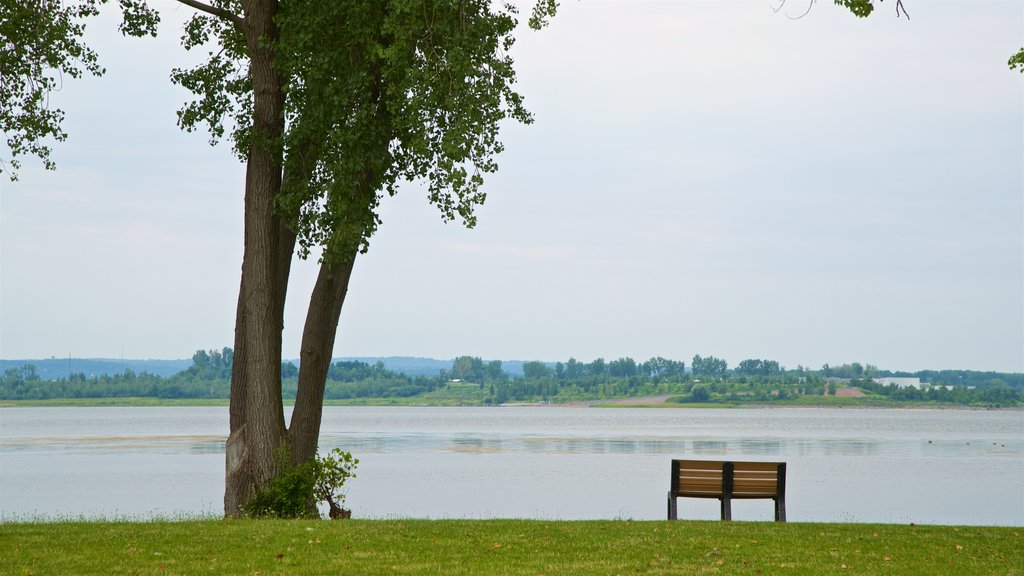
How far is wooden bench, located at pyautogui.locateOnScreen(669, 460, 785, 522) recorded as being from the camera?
1386 cm

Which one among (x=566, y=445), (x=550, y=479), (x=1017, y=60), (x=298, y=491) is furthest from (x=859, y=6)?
(x=566, y=445)

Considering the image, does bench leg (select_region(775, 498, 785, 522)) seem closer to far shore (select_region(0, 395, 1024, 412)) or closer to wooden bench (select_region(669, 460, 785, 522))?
wooden bench (select_region(669, 460, 785, 522))

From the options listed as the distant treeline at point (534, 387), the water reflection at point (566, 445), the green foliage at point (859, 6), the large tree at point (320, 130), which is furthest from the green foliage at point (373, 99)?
the distant treeline at point (534, 387)

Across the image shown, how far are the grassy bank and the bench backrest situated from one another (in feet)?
5.94

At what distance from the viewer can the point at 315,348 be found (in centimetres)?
1487

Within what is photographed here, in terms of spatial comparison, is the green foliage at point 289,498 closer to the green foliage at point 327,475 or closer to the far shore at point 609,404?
the green foliage at point 327,475

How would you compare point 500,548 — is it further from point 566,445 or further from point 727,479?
point 566,445

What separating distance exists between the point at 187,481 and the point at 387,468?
22.1ft

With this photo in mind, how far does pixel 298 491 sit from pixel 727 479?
17.0ft

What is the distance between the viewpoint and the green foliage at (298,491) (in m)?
13.5

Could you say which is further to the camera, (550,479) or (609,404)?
(609,404)

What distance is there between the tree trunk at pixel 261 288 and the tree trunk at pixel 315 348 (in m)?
0.50

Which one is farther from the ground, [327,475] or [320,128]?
[320,128]

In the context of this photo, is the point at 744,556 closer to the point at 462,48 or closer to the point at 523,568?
the point at 523,568
